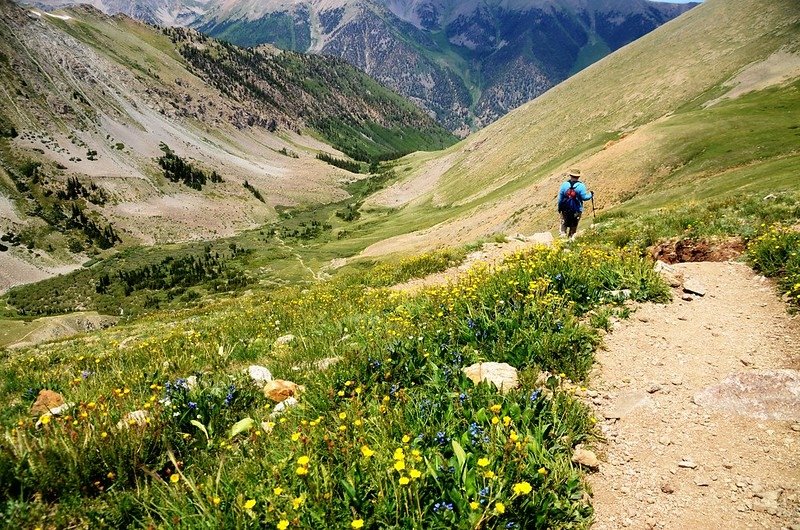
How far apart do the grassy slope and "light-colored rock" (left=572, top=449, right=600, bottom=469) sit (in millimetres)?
30499

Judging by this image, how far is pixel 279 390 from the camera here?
263 inches

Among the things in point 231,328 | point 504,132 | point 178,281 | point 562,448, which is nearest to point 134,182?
point 178,281

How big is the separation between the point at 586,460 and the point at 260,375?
5154mm

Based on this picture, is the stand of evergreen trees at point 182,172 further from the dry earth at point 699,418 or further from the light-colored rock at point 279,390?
the dry earth at point 699,418

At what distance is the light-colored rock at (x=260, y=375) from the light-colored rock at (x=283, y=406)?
973mm

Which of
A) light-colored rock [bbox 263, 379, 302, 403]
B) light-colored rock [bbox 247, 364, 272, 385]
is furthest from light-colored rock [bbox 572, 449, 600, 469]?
light-colored rock [bbox 247, 364, 272, 385]

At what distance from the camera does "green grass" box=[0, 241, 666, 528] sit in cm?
385

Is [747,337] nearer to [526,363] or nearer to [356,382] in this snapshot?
[526,363]

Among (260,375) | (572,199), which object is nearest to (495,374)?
(260,375)

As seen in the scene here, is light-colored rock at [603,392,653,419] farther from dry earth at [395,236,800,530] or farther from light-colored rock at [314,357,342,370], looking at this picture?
light-colored rock at [314,357,342,370]

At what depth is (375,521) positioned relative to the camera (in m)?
3.75

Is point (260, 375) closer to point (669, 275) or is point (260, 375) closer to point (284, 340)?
point (284, 340)

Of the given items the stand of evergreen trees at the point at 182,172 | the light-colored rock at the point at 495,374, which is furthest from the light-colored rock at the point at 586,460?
the stand of evergreen trees at the point at 182,172

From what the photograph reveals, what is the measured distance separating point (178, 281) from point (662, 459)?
118 m
